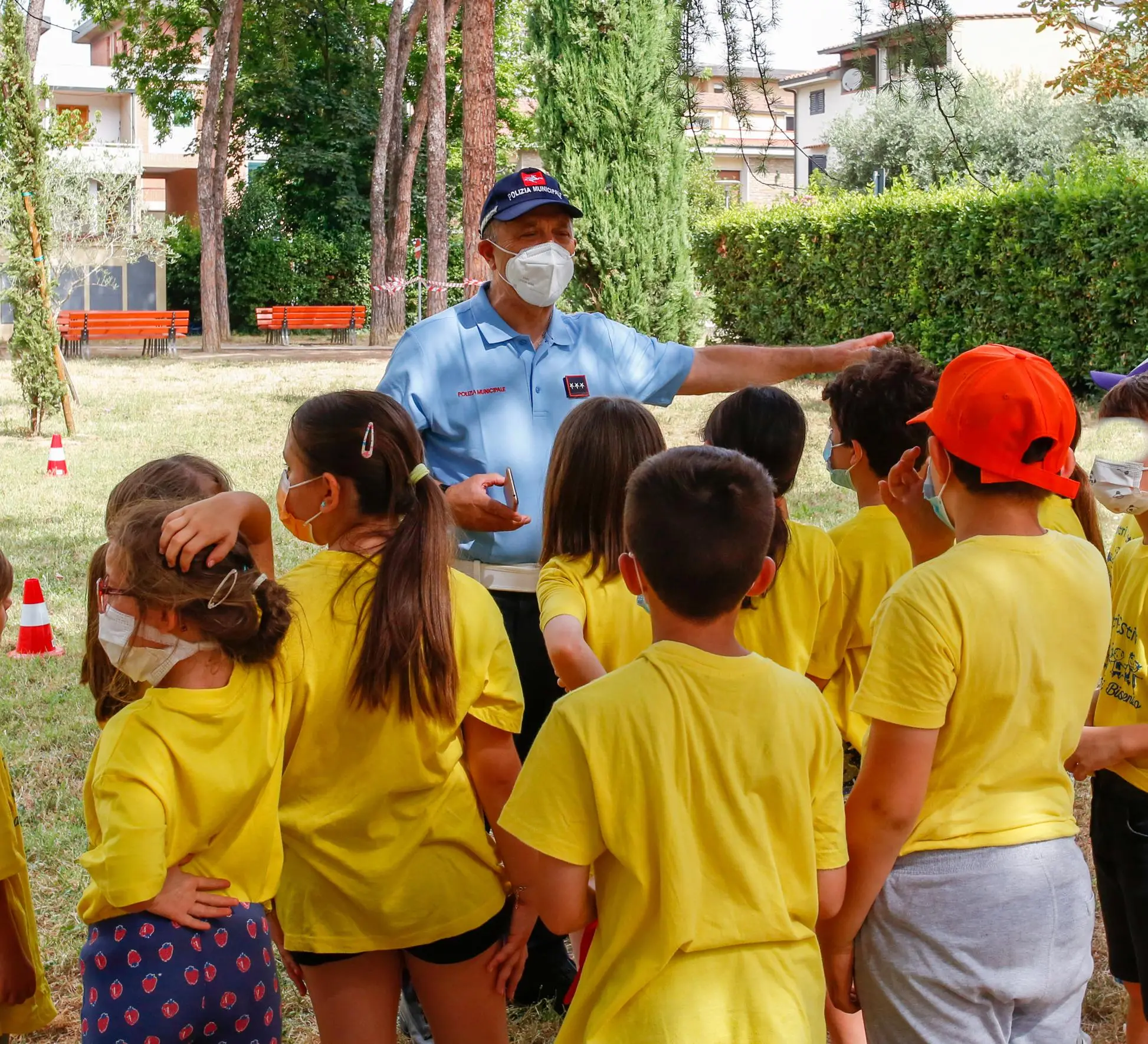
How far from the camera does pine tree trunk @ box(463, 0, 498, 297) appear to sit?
1367 centimetres

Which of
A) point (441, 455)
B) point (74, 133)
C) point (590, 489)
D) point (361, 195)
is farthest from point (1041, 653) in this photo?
point (361, 195)

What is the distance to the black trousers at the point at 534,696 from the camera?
3.45 metres

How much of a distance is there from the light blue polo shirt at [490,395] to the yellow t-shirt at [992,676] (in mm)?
1581

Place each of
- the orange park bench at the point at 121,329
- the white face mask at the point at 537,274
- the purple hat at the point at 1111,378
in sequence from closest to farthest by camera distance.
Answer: the purple hat at the point at 1111,378
the white face mask at the point at 537,274
the orange park bench at the point at 121,329

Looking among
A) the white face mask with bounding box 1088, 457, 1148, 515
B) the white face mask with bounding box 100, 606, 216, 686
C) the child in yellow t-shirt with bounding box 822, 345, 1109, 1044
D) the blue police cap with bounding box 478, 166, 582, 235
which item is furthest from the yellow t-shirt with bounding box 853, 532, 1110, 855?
the blue police cap with bounding box 478, 166, 582, 235

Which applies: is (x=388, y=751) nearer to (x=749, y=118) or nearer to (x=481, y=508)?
(x=481, y=508)

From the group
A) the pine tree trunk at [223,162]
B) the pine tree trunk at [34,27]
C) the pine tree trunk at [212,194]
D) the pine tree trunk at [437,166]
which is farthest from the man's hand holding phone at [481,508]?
the pine tree trunk at [223,162]

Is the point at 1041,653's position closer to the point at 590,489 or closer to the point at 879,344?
the point at 590,489

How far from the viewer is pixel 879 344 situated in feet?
11.5

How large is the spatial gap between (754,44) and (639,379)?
1.25m

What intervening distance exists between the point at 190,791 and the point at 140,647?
255 millimetres

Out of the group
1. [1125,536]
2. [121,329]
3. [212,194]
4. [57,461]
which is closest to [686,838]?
[1125,536]

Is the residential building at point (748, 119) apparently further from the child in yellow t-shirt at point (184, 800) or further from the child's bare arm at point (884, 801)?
the child in yellow t-shirt at point (184, 800)

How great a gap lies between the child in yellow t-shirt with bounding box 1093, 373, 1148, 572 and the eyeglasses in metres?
2.01
